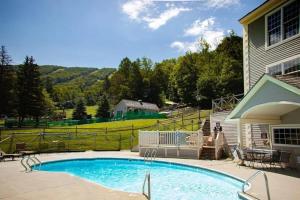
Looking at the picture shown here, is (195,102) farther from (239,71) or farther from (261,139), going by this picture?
(261,139)

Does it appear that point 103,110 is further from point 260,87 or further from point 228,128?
point 260,87

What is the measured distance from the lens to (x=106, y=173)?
46.3 ft

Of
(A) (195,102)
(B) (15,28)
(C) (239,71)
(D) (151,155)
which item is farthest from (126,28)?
(A) (195,102)

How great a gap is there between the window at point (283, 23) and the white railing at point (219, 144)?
256 inches

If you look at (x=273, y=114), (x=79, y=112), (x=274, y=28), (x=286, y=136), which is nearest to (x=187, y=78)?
(x=79, y=112)

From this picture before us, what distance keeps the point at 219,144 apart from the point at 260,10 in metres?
8.67

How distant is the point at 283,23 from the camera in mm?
13594

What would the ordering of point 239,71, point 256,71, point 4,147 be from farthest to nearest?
point 239,71, point 4,147, point 256,71

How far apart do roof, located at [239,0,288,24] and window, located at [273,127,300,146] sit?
6.88 meters

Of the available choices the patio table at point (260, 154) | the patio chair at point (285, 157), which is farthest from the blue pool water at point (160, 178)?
the patio chair at point (285, 157)

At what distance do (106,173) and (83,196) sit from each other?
700 cm

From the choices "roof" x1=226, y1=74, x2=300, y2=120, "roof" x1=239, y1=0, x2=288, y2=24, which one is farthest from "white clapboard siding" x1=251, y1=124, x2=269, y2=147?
"roof" x1=239, y1=0, x2=288, y2=24

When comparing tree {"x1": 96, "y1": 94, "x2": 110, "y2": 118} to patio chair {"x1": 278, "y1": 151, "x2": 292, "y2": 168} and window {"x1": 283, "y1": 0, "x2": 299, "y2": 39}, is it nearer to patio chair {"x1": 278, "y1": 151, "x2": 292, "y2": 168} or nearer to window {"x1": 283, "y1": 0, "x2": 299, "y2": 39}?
window {"x1": 283, "y1": 0, "x2": 299, "y2": 39}

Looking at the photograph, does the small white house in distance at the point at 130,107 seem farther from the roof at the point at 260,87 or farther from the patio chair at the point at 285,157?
the patio chair at the point at 285,157
